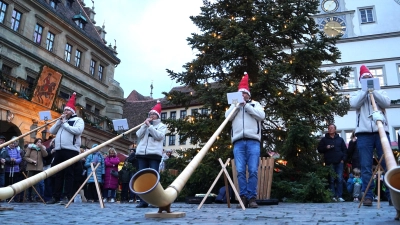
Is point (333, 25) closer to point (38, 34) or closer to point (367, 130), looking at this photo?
point (38, 34)

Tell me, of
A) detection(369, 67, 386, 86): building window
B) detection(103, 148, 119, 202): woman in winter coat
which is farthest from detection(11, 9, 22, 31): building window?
detection(369, 67, 386, 86): building window

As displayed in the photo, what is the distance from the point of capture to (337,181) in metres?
10.3

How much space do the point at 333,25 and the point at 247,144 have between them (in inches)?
1017

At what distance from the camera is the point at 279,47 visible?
13.0 m

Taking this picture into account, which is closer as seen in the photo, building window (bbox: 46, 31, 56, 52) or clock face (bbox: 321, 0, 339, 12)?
building window (bbox: 46, 31, 56, 52)

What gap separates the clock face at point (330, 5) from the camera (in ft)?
98.5

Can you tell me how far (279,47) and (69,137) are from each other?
787 cm

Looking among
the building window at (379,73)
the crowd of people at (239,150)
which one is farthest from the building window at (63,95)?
the building window at (379,73)

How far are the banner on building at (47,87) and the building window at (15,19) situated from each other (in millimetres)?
3965

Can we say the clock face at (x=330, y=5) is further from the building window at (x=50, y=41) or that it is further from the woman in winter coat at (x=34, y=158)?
the woman in winter coat at (x=34, y=158)

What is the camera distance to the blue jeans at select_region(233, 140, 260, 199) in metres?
6.50

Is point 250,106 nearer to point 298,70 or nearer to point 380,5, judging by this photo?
point 298,70

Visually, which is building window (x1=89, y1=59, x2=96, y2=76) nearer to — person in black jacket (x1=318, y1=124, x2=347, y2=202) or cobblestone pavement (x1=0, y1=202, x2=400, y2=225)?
person in black jacket (x1=318, y1=124, x2=347, y2=202)

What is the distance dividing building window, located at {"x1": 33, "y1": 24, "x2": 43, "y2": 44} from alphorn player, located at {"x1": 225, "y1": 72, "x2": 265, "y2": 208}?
21.9 meters
